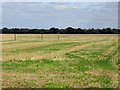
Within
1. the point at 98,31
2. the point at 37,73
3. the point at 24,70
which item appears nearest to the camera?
the point at 37,73

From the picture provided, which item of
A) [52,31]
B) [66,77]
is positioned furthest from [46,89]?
[52,31]

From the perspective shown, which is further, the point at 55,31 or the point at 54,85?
the point at 55,31

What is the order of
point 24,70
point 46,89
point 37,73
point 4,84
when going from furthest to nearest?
point 24,70 < point 37,73 < point 4,84 < point 46,89

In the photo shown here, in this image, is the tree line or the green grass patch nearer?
the green grass patch

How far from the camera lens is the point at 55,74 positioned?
16.5 meters

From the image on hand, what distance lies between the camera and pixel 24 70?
59.1 feet

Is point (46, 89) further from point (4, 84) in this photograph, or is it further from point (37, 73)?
point (37, 73)

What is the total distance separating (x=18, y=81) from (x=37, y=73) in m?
2.77

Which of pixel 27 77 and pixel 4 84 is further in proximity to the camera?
pixel 27 77

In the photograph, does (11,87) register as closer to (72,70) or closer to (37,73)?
(37,73)

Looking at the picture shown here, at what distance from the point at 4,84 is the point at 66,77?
323cm

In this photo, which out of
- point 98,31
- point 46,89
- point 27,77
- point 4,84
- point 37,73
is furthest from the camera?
point 98,31

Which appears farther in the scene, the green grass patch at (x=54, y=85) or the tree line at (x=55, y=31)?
the tree line at (x=55, y=31)

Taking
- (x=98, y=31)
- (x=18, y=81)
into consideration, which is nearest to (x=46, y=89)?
(x=18, y=81)
